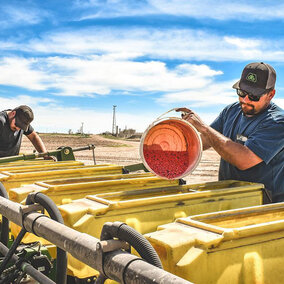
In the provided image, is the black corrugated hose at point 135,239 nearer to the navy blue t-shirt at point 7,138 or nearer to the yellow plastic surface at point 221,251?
the yellow plastic surface at point 221,251

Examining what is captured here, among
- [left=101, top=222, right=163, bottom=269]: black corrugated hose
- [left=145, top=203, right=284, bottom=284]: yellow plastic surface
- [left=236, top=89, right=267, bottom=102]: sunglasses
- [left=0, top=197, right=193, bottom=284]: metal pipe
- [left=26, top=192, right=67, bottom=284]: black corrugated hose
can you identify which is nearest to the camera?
[left=0, top=197, right=193, bottom=284]: metal pipe

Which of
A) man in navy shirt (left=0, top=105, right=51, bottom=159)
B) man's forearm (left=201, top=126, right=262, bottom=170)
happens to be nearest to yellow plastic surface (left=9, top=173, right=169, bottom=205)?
man's forearm (left=201, top=126, right=262, bottom=170)

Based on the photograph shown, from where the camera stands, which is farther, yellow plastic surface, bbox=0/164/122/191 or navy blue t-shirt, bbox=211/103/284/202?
yellow plastic surface, bbox=0/164/122/191

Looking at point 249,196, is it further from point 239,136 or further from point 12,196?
point 12,196

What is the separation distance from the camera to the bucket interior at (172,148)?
9.98ft

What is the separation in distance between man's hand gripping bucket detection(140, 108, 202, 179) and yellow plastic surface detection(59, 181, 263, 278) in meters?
0.48

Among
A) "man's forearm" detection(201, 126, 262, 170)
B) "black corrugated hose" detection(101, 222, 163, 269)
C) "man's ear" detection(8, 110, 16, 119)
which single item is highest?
"man's ear" detection(8, 110, 16, 119)

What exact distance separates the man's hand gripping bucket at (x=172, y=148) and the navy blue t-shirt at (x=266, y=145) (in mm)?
460

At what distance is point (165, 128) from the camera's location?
3.20 m

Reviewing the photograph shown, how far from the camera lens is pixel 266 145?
10.0ft

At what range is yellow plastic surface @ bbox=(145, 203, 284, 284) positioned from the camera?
5.30ft

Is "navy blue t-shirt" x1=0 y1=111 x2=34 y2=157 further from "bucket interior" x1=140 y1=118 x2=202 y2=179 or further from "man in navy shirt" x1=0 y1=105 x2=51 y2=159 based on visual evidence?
"bucket interior" x1=140 y1=118 x2=202 y2=179

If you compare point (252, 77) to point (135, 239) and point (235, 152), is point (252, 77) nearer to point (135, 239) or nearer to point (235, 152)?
point (235, 152)

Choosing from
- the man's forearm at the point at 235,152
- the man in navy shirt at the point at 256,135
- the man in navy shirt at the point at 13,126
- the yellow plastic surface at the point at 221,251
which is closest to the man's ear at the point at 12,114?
the man in navy shirt at the point at 13,126
